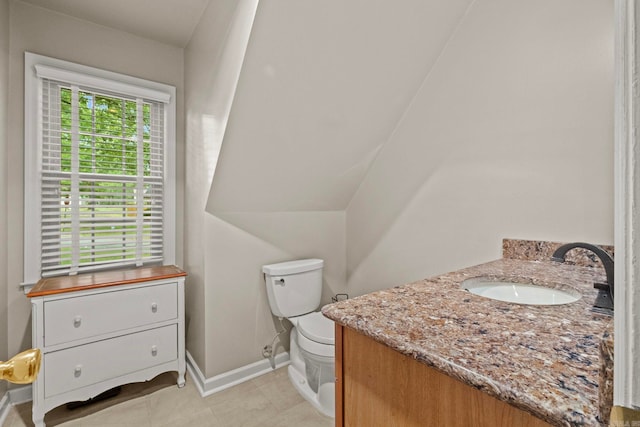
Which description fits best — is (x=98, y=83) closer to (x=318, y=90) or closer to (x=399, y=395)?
(x=318, y=90)

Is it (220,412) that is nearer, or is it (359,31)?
(359,31)

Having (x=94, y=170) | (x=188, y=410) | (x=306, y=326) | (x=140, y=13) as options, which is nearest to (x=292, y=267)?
(x=306, y=326)

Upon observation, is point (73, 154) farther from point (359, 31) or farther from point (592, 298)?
point (592, 298)

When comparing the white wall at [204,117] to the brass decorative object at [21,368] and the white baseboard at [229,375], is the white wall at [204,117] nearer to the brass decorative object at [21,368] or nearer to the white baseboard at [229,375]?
the white baseboard at [229,375]

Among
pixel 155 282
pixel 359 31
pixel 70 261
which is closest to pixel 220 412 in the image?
pixel 155 282

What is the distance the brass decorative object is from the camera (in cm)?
48

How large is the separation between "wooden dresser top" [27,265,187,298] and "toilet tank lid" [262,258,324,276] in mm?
578

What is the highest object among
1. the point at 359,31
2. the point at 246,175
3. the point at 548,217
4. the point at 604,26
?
the point at 359,31

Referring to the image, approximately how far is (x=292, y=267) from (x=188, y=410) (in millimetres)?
1054

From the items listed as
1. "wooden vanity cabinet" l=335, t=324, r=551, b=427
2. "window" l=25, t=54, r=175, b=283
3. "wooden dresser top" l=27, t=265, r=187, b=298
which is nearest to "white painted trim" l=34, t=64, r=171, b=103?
"window" l=25, t=54, r=175, b=283

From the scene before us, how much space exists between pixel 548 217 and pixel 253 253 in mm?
1762

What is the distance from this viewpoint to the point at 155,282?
198cm

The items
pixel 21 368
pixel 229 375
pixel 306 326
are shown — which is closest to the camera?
pixel 21 368

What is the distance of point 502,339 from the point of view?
0.64m
